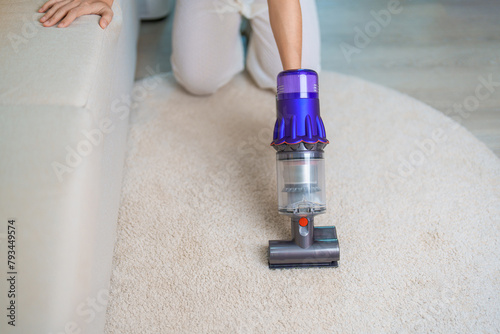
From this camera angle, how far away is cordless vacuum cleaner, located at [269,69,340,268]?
3.29 feet

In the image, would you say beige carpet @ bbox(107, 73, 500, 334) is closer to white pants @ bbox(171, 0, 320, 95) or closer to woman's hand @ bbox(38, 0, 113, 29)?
white pants @ bbox(171, 0, 320, 95)

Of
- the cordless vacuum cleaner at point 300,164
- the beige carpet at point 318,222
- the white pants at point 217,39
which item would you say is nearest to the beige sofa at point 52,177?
the beige carpet at point 318,222

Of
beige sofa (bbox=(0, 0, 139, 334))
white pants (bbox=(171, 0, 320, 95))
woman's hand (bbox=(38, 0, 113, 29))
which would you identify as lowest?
beige sofa (bbox=(0, 0, 139, 334))

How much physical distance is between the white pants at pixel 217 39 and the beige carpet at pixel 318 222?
3.5 inches

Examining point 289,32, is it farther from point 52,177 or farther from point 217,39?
point 52,177

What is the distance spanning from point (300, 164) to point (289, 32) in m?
0.32

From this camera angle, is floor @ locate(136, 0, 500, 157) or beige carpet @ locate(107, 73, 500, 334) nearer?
beige carpet @ locate(107, 73, 500, 334)

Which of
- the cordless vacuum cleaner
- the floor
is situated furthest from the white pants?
the cordless vacuum cleaner

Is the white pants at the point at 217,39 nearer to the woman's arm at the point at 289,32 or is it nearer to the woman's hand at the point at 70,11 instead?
the woman's arm at the point at 289,32

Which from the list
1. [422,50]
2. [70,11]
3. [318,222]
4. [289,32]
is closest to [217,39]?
[289,32]

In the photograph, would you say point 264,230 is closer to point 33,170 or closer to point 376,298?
point 376,298

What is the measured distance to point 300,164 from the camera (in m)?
1.01

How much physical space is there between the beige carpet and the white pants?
0.09m

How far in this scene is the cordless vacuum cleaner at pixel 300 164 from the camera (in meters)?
1.00
